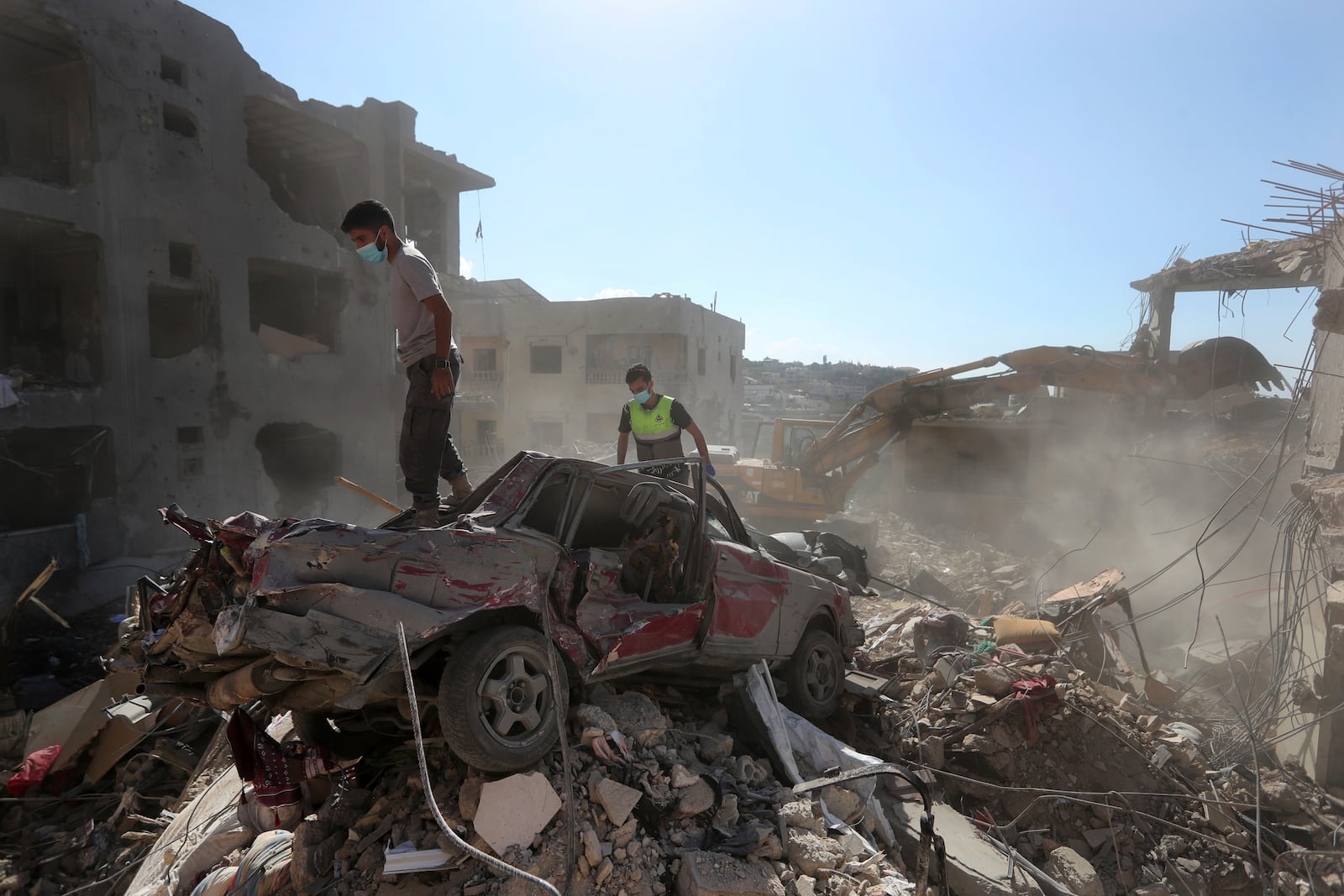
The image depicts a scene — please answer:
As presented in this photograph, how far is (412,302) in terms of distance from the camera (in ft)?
15.1

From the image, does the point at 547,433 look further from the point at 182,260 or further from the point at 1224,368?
the point at 1224,368

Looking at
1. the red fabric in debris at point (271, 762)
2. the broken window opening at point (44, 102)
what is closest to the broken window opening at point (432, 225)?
the broken window opening at point (44, 102)

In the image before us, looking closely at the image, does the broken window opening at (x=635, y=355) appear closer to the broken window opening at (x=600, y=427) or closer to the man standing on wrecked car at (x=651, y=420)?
the broken window opening at (x=600, y=427)

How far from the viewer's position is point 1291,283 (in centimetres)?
1362

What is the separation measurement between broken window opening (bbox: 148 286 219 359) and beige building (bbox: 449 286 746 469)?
17338 millimetres

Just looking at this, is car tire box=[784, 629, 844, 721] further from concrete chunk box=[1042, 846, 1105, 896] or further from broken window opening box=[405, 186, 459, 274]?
broken window opening box=[405, 186, 459, 274]

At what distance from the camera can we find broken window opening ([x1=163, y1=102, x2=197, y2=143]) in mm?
12648

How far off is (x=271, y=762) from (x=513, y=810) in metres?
1.46

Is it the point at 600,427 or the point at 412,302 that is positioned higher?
the point at 412,302

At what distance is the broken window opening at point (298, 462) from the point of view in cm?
1505

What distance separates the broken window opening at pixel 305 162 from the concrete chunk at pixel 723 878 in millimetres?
15192

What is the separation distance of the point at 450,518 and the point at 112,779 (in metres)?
4.40

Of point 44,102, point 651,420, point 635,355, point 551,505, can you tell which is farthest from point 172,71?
point 635,355

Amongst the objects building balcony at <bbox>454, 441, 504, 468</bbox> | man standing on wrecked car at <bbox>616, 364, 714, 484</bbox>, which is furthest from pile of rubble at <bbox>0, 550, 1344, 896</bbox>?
building balcony at <bbox>454, 441, 504, 468</bbox>
